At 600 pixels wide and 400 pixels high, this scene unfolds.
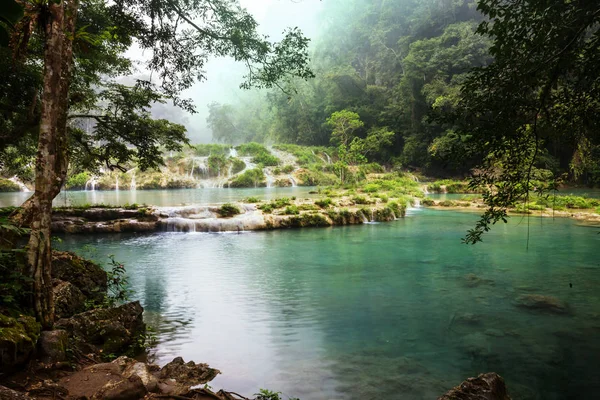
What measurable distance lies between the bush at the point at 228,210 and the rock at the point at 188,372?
41.7ft

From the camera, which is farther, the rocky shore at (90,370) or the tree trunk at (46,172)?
the tree trunk at (46,172)

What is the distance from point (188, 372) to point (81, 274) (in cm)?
359

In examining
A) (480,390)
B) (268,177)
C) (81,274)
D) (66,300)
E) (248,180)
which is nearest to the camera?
(480,390)

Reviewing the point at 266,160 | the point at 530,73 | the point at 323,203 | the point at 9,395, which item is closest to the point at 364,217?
the point at 323,203

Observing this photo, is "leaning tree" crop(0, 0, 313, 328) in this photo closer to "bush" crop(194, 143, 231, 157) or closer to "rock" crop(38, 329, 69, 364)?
"rock" crop(38, 329, 69, 364)

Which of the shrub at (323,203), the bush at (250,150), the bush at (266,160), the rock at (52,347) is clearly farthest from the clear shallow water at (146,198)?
the rock at (52,347)

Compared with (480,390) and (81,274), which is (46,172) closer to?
(81,274)

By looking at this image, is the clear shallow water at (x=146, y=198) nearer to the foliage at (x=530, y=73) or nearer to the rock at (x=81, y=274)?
the rock at (x=81, y=274)

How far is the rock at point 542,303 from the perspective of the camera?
6.58 metres

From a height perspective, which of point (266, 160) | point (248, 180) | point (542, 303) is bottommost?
point (542, 303)

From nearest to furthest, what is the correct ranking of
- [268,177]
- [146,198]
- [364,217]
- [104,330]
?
[104,330] → [364,217] → [146,198] → [268,177]

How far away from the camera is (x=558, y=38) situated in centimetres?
386

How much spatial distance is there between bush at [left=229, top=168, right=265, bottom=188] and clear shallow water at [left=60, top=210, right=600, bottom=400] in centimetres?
2483

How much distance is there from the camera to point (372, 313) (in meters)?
6.61
